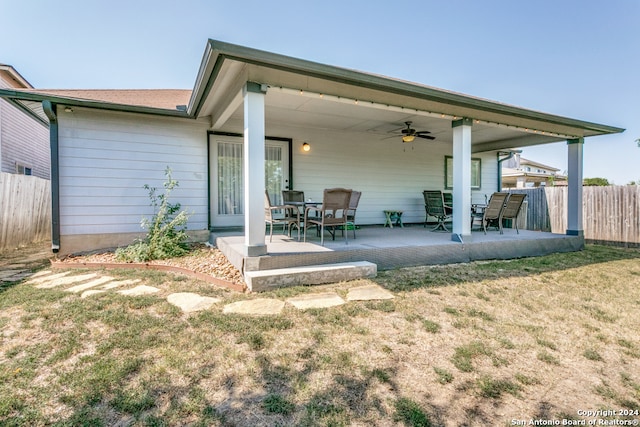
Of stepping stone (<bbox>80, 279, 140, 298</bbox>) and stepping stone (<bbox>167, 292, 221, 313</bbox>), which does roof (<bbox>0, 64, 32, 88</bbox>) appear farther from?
stepping stone (<bbox>167, 292, 221, 313</bbox>)

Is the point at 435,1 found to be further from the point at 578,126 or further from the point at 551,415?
the point at 551,415

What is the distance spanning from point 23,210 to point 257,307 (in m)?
6.96

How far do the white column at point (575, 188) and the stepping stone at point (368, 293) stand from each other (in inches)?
234

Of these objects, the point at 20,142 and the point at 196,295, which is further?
the point at 20,142

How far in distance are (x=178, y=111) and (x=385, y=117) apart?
13.4ft

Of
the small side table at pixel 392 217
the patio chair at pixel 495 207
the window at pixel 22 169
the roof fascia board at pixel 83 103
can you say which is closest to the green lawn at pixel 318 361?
the patio chair at pixel 495 207

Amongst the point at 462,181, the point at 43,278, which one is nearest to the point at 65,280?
the point at 43,278

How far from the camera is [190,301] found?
3.34 m

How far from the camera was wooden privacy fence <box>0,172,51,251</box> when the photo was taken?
6289 millimetres

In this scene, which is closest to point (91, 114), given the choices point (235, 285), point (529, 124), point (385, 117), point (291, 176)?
point (291, 176)

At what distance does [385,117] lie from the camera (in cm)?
650

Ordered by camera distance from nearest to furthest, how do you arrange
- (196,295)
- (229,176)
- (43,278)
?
(196,295), (43,278), (229,176)

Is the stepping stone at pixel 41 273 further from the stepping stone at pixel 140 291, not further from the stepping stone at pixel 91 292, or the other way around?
the stepping stone at pixel 140 291

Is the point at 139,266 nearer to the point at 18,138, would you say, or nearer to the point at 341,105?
the point at 341,105
